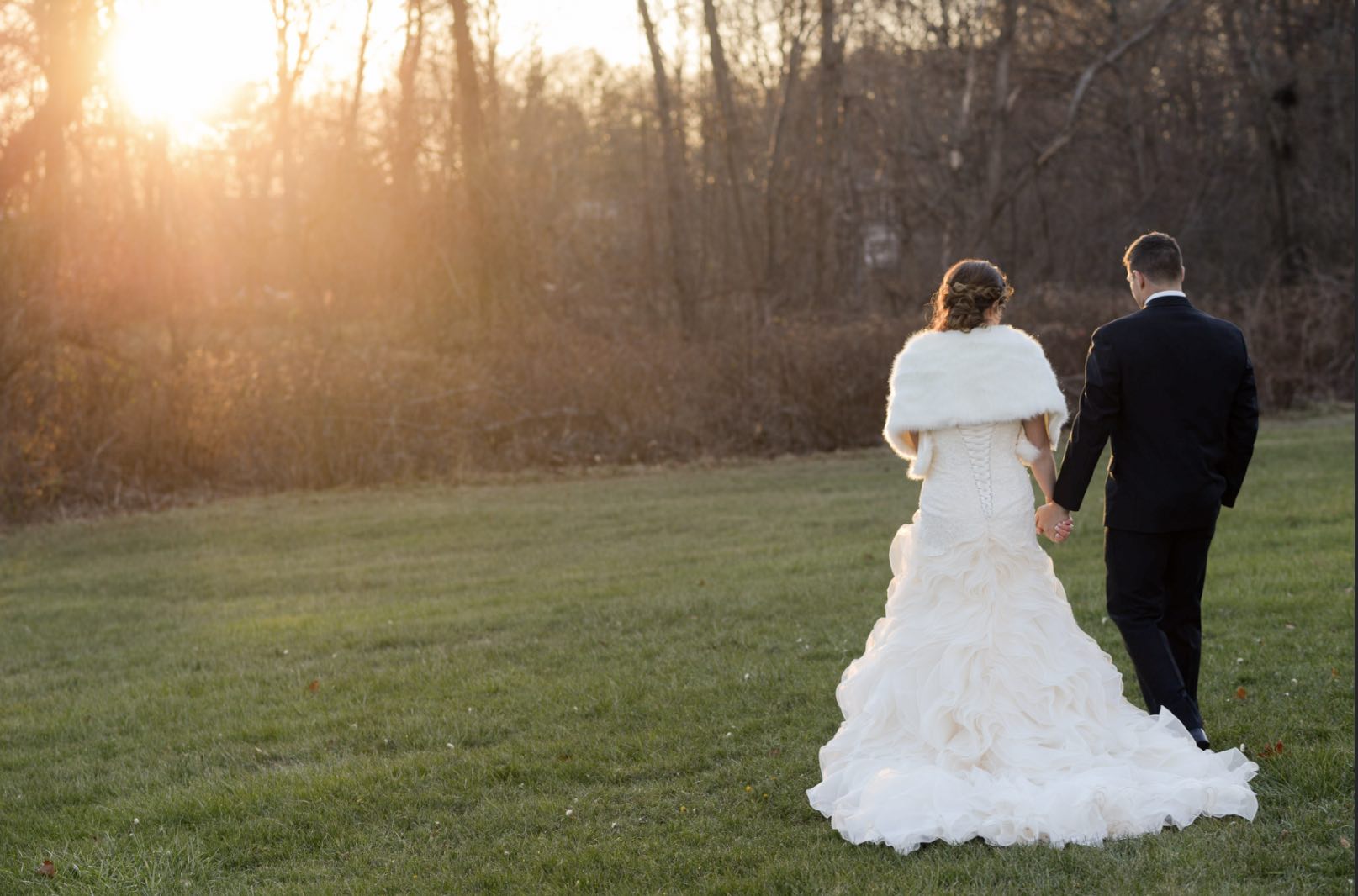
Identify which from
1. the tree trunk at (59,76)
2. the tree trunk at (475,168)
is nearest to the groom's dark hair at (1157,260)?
the tree trunk at (59,76)

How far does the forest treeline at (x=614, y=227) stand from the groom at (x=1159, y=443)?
1415cm

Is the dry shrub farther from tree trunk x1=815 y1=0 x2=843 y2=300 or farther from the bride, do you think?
the bride

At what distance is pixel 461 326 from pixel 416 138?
5876mm

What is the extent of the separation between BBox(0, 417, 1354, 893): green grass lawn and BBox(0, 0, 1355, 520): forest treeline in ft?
15.0

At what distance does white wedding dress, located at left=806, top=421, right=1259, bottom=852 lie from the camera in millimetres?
4773

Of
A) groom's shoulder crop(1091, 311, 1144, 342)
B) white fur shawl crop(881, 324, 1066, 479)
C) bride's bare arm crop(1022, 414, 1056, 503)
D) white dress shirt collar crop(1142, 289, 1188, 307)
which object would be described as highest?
white dress shirt collar crop(1142, 289, 1188, 307)

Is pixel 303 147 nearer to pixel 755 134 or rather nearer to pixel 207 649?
pixel 755 134

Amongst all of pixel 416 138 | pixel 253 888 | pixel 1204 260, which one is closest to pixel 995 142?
pixel 1204 260

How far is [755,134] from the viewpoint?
106 feet

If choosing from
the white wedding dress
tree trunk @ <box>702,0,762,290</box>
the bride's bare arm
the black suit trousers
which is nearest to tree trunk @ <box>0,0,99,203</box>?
tree trunk @ <box>702,0,762,290</box>

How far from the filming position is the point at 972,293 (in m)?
5.27

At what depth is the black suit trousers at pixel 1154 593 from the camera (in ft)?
17.7

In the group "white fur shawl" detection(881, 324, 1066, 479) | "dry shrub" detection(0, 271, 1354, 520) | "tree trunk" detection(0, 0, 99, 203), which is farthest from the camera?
"tree trunk" detection(0, 0, 99, 203)

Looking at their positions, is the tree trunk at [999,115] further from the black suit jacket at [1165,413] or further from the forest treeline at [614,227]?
the black suit jacket at [1165,413]
